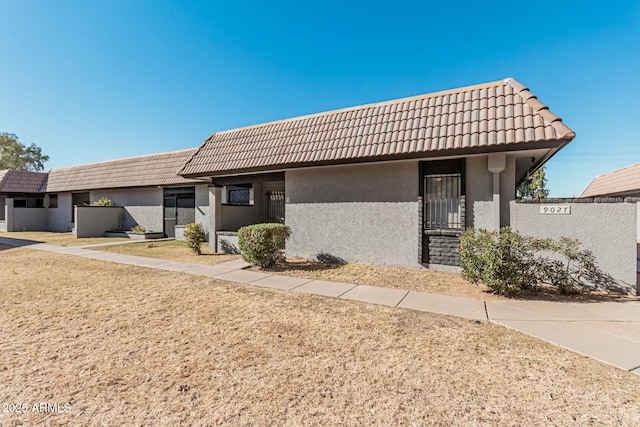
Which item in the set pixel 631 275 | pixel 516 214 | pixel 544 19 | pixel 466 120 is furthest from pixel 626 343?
pixel 544 19

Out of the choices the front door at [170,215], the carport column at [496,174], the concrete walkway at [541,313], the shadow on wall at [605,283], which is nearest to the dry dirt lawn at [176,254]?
the concrete walkway at [541,313]

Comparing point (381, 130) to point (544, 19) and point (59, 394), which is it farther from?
point (59, 394)

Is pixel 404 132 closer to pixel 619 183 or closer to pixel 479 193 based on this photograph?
pixel 479 193

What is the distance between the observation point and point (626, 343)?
3.62 metres

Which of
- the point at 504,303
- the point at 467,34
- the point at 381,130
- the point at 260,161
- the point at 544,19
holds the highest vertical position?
the point at 467,34

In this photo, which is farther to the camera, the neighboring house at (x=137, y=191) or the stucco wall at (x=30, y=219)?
the stucco wall at (x=30, y=219)

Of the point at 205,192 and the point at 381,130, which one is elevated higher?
the point at 381,130

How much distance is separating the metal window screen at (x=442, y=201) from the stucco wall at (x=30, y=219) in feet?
99.9

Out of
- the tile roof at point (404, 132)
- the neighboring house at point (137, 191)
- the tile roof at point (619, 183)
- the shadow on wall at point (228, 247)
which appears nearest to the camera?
the tile roof at point (404, 132)

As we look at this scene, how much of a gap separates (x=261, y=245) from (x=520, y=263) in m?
6.58

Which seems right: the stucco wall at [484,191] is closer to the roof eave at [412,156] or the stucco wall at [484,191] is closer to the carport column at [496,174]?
the carport column at [496,174]

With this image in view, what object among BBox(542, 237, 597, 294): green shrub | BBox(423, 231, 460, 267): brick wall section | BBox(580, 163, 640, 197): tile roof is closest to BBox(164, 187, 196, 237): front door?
BBox(423, 231, 460, 267): brick wall section

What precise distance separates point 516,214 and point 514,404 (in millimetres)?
5564

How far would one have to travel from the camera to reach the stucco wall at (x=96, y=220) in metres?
17.2
